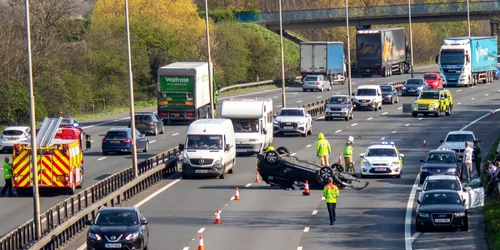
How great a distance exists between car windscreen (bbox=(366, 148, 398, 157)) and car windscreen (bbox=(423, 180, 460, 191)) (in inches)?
356

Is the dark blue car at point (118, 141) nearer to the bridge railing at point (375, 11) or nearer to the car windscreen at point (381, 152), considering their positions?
the car windscreen at point (381, 152)

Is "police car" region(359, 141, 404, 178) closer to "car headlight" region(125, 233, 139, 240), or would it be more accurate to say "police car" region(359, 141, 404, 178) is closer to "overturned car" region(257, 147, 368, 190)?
"overturned car" region(257, 147, 368, 190)

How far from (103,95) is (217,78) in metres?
17.4

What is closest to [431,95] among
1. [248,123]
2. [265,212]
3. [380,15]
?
[248,123]

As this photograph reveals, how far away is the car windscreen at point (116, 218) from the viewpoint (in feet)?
92.4

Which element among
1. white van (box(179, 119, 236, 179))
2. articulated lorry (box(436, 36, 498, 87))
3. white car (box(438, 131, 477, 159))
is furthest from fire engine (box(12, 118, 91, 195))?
articulated lorry (box(436, 36, 498, 87))

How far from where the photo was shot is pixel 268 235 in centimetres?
3119

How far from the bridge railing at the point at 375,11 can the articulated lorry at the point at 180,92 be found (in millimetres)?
54775

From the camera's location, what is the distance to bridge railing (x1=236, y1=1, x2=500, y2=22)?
119 meters

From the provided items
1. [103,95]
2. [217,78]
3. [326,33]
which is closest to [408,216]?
[103,95]

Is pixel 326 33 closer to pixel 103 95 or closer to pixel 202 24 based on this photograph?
pixel 202 24

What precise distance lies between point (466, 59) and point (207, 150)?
53249 mm

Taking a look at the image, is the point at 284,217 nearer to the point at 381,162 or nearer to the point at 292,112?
the point at 381,162

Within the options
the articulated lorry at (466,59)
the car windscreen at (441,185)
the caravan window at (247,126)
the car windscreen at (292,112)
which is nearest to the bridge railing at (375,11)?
the articulated lorry at (466,59)
